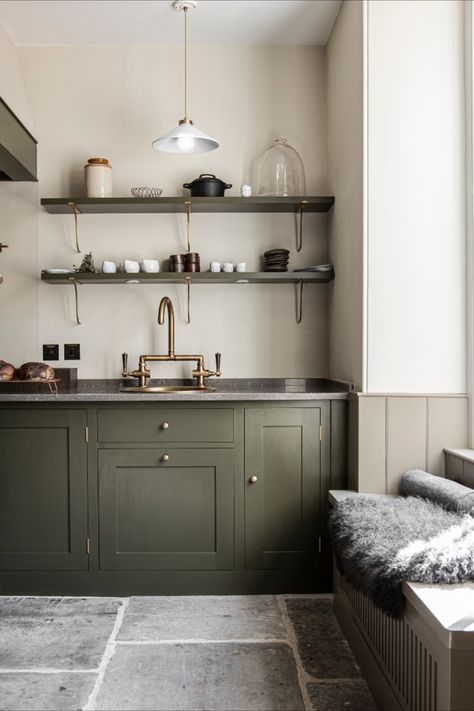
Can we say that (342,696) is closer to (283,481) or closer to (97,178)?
(283,481)

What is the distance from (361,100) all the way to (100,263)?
1573mm

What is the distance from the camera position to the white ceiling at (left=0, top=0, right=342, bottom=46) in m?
3.09

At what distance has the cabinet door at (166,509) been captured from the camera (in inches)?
115

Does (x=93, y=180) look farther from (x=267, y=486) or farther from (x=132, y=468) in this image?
(x=267, y=486)

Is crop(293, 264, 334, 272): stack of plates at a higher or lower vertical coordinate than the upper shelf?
lower

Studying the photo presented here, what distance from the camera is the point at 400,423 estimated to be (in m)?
2.72

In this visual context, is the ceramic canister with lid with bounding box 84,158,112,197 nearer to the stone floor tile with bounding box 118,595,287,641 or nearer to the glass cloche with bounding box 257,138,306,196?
the glass cloche with bounding box 257,138,306,196

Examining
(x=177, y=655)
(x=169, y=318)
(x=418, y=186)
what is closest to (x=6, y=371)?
(x=169, y=318)

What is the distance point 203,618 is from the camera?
8.73 feet

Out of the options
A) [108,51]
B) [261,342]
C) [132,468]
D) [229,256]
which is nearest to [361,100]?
[229,256]

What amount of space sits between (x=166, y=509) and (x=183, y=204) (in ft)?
4.89

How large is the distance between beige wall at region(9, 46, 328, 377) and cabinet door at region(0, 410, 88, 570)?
62cm

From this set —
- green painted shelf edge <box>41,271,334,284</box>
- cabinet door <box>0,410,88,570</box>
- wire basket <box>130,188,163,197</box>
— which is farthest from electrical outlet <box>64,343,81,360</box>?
wire basket <box>130,188,163,197</box>

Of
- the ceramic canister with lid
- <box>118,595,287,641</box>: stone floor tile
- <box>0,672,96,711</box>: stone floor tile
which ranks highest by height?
the ceramic canister with lid
